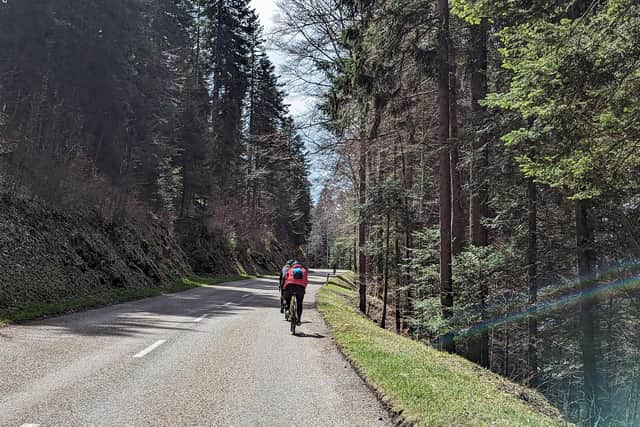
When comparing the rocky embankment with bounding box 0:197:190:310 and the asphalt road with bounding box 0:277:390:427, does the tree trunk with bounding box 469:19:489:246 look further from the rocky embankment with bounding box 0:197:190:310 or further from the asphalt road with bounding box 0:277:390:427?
the rocky embankment with bounding box 0:197:190:310

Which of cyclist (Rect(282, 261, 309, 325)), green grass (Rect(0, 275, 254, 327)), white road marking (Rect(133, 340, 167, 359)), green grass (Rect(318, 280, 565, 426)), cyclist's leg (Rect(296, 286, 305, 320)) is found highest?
cyclist (Rect(282, 261, 309, 325))

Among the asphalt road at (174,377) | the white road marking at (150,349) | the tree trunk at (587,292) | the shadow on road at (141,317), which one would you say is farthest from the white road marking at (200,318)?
the tree trunk at (587,292)

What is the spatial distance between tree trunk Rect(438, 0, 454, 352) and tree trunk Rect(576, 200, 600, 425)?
3.25 metres

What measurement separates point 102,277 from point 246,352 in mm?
12599

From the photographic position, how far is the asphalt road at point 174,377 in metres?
4.93

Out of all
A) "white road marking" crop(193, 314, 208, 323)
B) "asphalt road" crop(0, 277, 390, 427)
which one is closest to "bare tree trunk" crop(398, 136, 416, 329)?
"white road marking" crop(193, 314, 208, 323)

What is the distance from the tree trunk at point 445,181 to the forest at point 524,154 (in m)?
0.04

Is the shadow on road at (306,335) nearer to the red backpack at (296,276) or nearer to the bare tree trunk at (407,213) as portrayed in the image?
the red backpack at (296,276)

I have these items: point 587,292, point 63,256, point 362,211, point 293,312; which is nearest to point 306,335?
point 293,312

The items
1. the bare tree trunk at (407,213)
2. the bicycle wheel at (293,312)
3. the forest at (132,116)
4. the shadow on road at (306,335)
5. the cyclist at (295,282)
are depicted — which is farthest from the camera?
the bare tree trunk at (407,213)

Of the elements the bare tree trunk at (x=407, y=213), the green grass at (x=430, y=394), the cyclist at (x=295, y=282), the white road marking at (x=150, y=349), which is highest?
the bare tree trunk at (x=407, y=213)

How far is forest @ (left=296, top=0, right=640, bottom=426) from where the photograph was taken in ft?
24.3

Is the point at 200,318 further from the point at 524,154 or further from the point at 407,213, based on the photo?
the point at 407,213

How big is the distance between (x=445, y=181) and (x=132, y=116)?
18.5 metres
